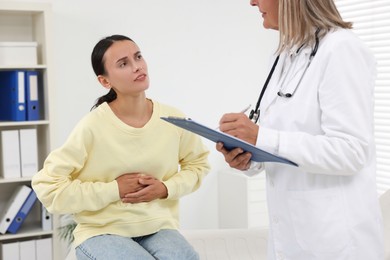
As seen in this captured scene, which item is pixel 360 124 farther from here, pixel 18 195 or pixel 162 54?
pixel 162 54

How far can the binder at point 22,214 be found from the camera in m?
3.34

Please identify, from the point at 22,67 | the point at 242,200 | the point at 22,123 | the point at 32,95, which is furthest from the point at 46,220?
the point at 242,200

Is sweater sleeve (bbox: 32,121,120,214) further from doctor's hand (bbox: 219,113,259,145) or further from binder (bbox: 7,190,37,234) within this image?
binder (bbox: 7,190,37,234)

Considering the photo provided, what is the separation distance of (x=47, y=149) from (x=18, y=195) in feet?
1.03

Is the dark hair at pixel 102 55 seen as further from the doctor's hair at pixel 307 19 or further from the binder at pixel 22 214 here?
the binder at pixel 22 214

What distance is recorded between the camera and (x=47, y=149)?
3.43m

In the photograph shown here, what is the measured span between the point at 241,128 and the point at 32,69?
2.42 m

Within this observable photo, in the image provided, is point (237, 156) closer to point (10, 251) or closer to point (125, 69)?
point (125, 69)

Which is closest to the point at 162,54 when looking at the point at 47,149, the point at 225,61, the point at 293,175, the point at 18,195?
the point at 225,61

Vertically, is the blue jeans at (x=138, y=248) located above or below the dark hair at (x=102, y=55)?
below

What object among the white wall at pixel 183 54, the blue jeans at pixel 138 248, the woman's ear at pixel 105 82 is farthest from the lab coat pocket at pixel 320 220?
the white wall at pixel 183 54

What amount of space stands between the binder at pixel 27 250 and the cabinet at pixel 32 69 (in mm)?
35

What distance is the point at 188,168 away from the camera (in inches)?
86.5

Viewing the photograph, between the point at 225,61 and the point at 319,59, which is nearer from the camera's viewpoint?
the point at 319,59
